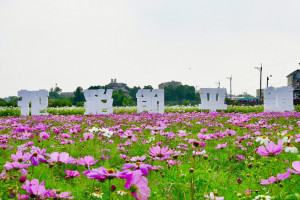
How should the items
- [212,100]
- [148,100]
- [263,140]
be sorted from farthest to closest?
[212,100]
[148,100]
[263,140]

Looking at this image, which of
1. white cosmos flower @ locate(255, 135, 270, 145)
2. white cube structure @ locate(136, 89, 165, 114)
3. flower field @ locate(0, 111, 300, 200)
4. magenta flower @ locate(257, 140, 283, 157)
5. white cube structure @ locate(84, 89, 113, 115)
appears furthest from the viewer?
white cube structure @ locate(84, 89, 113, 115)

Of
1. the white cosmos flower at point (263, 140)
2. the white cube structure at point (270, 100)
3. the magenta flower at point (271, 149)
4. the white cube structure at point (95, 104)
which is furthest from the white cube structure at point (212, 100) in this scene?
the magenta flower at point (271, 149)

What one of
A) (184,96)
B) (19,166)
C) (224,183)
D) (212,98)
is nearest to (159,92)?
(212,98)

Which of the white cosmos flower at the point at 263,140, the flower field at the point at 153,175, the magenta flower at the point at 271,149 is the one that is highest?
the magenta flower at the point at 271,149

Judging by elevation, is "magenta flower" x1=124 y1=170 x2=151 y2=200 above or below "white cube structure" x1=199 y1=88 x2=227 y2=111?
below

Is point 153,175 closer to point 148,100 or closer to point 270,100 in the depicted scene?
point 148,100

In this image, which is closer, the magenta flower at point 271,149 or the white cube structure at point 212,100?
the magenta flower at point 271,149

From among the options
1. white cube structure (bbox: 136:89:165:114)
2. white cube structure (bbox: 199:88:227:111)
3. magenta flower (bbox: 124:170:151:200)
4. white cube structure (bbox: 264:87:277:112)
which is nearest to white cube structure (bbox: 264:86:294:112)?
white cube structure (bbox: 264:87:277:112)

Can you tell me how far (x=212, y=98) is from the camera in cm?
1400

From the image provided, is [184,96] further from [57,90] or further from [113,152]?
[113,152]

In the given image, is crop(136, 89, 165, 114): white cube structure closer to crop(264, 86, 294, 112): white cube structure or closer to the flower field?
crop(264, 86, 294, 112): white cube structure

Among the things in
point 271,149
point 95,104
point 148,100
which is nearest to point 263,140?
point 271,149

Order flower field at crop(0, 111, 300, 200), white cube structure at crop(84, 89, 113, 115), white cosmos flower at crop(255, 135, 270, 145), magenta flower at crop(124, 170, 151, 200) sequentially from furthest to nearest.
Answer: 1. white cube structure at crop(84, 89, 113, 115)
2. white cosmos flower at crop(255, 135, 270, 145)
3. flower field at crop(0, 111, 300, 200)
4. magenta flower at crop(124, 170, 151, 200)

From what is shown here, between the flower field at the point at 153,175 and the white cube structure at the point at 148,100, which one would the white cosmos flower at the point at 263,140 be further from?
the white cube structure at the point at 148,100
